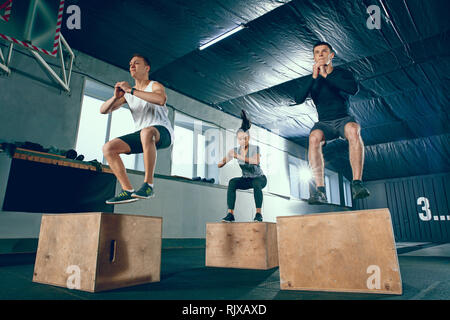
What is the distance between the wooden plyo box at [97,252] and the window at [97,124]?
2.64 m

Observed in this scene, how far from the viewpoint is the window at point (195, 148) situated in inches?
235

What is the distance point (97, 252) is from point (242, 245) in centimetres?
167

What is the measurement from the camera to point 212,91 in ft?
19.7

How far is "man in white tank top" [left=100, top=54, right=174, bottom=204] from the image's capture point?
2.04 m

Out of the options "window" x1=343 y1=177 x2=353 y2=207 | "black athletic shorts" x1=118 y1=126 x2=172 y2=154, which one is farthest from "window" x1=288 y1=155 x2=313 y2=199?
"black athletic shorts" x1=118 y1=126 x2=172 y2=154

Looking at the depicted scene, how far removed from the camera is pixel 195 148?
6.39 m

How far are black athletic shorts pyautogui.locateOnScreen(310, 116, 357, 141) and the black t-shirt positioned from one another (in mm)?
41

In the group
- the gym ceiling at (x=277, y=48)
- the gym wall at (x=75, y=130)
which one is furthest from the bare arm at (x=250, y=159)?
the gym wall at (x=75, y=130)

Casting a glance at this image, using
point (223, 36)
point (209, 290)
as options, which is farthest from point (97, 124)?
point (209, 290)

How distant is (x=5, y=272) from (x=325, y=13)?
472cm

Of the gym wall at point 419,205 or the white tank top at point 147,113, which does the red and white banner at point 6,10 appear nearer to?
the white tank top at point 147,113

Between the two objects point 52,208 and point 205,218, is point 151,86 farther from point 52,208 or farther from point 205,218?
point 205,218

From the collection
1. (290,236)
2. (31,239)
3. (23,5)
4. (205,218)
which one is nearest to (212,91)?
(205,218)

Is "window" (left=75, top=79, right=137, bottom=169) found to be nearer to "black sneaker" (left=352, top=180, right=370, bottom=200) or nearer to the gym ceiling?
the gym ceiling
